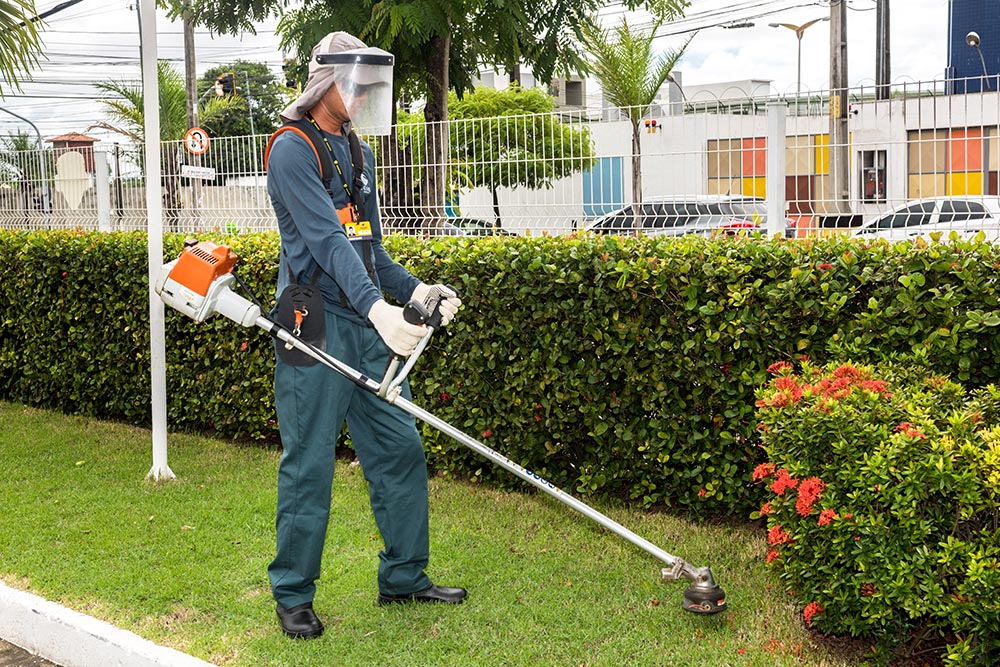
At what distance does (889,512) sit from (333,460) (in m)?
1.99

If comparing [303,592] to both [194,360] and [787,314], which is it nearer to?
[787,314]


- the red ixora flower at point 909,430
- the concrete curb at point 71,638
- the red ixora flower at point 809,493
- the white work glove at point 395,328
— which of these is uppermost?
the white work glove at point 395,328

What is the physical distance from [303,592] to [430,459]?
7.24 ft

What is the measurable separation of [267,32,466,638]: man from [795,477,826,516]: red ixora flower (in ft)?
4.36

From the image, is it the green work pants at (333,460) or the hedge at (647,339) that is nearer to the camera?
the green work pants at (333,460)

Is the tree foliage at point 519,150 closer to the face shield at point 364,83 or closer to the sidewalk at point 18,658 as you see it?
the face shield at point 364,83

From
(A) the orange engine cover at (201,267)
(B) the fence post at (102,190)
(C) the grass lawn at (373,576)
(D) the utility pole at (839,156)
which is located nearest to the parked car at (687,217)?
(D) the utility pole at (839,156)

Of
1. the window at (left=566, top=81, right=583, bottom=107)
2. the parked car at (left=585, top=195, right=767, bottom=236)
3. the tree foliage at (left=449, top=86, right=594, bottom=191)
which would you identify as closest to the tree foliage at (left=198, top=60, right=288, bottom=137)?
the window at (left=566, top=81, right=583, bottom=107)

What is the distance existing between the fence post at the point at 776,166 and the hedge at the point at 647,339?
843 millimetres

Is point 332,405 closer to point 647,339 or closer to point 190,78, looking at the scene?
point 647,339

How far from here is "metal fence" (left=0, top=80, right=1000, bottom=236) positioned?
5.61 metres

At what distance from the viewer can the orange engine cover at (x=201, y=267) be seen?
3.99 meters

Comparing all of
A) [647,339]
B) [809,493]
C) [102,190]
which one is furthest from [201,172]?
[809,493]

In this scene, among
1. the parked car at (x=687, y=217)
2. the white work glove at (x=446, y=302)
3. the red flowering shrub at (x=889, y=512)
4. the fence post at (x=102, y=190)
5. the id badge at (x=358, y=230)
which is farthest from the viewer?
the fence post at (x=102, y=190)
